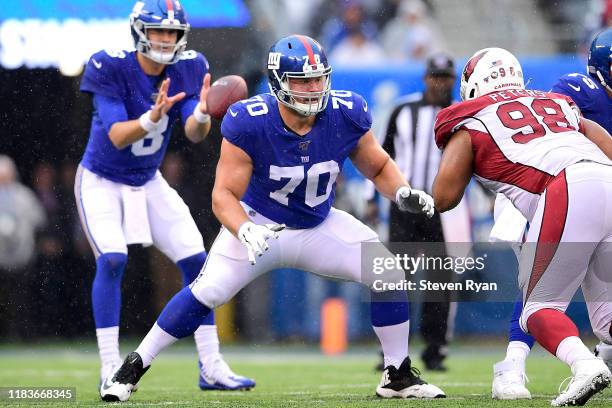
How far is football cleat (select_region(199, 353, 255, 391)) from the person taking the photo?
5.56m

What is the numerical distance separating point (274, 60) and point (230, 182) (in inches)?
22.6

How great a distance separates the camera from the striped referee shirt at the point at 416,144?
269 inches

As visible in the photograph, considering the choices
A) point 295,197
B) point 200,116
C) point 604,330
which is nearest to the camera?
point 604,330

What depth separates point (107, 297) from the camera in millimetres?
5484

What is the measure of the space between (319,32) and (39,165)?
3.02m

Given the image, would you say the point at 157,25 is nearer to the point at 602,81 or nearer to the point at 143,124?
the point at 143,124

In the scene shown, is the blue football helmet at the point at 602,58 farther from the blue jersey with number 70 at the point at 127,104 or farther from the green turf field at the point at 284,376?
the blue jersey with number 70 at the point at 127,104

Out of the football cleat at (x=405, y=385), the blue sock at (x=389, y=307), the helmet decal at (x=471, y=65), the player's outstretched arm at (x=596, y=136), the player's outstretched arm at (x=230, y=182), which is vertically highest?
the helmet decal at (x=471, y=65)

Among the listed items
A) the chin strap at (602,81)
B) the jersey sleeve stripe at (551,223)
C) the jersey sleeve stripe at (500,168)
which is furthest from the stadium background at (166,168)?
the jersey sleeve stripe at (551,223)

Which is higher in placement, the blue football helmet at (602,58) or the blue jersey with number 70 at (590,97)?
the blue football helmet at (602,58)

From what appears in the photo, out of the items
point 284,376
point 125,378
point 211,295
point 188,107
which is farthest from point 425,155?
point 125,378

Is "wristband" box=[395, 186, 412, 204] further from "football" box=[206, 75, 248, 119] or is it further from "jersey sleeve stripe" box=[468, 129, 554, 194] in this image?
"football" box=[206, 75, 248, 119]

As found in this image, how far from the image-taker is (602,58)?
4.96m

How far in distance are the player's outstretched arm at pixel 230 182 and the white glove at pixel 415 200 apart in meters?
0.67
